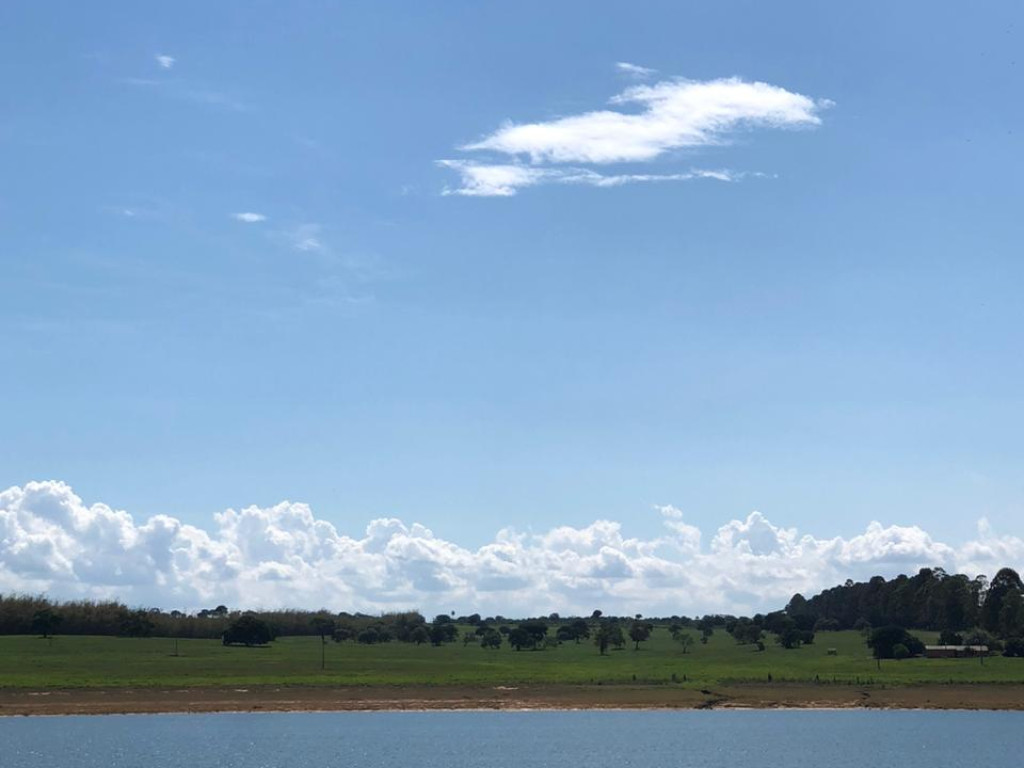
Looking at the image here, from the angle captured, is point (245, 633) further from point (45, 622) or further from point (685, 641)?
point (685, 641)

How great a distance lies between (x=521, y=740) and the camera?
3789 inches

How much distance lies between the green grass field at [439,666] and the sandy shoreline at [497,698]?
3.69m

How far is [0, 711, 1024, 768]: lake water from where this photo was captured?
276 feet

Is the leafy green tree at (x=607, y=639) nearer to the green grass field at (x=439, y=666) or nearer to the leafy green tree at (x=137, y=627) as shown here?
the green grass field at (x=439, y=666)

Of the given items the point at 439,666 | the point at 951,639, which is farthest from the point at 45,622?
the point at 951,639

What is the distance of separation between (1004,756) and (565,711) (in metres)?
38.7

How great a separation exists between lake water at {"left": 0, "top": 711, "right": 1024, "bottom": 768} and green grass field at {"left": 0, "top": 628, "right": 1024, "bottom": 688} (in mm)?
13808

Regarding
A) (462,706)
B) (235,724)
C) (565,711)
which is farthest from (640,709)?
(235,724)

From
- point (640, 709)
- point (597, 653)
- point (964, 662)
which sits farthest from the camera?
point (597, 653)

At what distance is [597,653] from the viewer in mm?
169500

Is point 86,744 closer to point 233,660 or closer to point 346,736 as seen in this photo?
point 346,736

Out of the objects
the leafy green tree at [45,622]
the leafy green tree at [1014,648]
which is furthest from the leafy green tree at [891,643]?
the leafy green tree at [45,622]

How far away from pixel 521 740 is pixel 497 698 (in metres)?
22.4

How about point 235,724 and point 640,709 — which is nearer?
point 235,724
